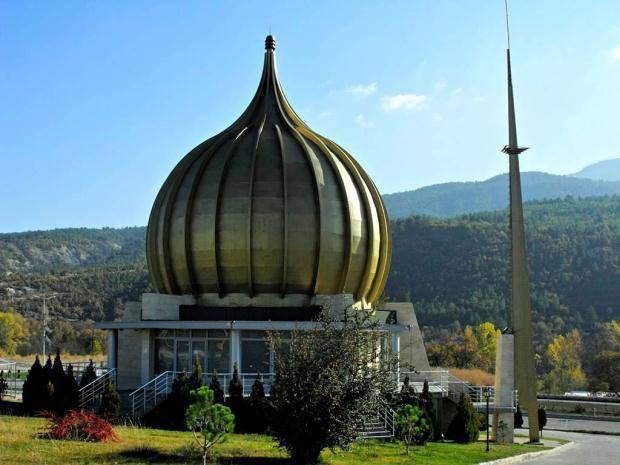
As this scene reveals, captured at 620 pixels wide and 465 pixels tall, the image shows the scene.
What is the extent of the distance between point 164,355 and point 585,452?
1750 cm

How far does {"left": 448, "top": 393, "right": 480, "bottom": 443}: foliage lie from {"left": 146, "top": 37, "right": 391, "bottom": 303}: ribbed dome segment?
295 inches

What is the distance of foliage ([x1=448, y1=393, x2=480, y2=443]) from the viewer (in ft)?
104

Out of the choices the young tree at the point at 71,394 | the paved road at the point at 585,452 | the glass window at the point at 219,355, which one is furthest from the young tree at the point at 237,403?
the paved road at the point at 585,452

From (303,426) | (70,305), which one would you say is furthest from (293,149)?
(70,305)

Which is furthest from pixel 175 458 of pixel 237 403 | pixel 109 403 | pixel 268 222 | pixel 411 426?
pixel 268 222

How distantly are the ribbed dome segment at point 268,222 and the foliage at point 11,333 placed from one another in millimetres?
58677

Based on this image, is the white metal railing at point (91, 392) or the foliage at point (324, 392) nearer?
the foliage at point (324, 392)

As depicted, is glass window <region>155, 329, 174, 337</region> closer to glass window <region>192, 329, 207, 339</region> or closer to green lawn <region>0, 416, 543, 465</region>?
glass window <region>192, 329, 207, 339</region>

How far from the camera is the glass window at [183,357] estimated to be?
34812mm

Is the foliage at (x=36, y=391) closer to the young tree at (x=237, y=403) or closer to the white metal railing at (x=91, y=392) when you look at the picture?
the white metal railing at (x=91, y=392)

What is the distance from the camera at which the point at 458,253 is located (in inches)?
5989

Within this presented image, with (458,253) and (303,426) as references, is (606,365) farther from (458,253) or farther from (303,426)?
(458,253)

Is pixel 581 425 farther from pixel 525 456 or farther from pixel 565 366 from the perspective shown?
pixel 565 366

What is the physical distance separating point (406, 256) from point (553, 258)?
2611 cm
